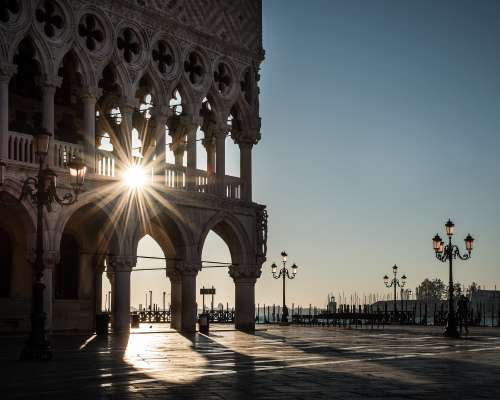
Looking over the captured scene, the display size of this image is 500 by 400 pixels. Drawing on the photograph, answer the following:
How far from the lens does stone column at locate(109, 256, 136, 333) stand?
27984 mm

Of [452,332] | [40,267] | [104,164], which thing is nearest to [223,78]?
[104,164]

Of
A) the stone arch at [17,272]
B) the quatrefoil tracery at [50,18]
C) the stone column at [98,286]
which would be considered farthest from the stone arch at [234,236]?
the quatrefoil tracery at [50,18]

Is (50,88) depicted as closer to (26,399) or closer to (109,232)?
(109,232)

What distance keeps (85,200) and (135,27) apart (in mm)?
6278

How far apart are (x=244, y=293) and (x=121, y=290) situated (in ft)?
21.6

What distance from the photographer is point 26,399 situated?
10.2 m

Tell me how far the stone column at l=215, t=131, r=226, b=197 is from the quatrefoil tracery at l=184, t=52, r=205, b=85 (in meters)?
2.16

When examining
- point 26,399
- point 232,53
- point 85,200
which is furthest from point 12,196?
point 26,399

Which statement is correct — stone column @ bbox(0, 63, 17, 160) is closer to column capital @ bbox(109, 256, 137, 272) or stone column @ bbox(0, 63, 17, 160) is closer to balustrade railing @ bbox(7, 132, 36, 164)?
balustrade railing @ bbox(7, 132, 36, 164)

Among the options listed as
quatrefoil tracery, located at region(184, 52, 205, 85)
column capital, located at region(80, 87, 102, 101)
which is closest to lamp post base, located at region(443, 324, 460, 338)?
quatrefoil tracery, located at region(184, 52, 205, 85)

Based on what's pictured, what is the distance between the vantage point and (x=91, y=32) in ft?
91.7

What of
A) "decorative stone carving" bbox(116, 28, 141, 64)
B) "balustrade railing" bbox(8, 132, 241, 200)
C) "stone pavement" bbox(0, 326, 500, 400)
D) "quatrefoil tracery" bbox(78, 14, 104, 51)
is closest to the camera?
"stone pavement" bbox(0, 326, 500, 400)

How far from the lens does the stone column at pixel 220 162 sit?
106 feet

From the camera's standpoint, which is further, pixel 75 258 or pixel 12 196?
pixel 75 258
